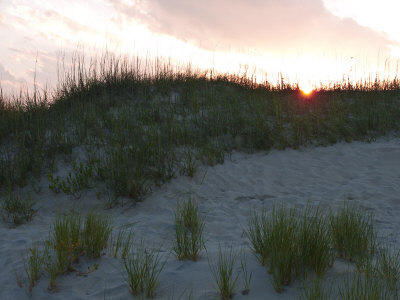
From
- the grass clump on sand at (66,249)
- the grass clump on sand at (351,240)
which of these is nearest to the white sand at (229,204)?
the grass clump on sand at (66,249)

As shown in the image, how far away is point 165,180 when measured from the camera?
531 cm

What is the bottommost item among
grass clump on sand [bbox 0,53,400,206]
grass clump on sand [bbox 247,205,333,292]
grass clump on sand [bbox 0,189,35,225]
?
grass clump on sand [bbox 0,189,35,225]

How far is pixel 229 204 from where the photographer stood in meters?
4.67

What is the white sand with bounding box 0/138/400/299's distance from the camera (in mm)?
2422

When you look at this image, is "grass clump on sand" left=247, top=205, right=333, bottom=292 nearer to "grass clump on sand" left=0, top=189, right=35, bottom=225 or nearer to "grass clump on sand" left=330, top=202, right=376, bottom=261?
"grass clump on sand" left=330, top=202, right=376, bottom=261

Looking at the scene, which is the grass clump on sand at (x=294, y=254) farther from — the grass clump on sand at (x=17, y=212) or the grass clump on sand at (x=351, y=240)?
the grass clump on sand at (x=17, y=212)

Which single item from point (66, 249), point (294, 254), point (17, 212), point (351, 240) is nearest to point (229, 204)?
point (351, 240)

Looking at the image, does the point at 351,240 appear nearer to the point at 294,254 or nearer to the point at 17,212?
the point at 294,254

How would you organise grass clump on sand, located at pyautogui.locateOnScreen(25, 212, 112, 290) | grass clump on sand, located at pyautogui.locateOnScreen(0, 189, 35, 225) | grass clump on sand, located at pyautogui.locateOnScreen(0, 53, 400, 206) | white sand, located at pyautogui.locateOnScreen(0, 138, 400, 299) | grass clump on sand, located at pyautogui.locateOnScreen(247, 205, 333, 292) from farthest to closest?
grass clump on sand, located at pyautogui.locateOnScreen(0, 53, 400, 206)
grass clump on sand, located at pyautogui.locateOnScreen(0, 189, 35, 225)
grass clump on sand, located at pyautogui.locateOnScreen(25, 212, 112, 290)
white sand, located at pyautogui.locateOnScreen(0, 138, 400, 299)
grass clump on sand, located at pyautogui.locateOnScreen(247, 205, 333, 292)

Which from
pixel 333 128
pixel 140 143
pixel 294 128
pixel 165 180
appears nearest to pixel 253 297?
pixel 165 180

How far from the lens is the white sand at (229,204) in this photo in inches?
95.3

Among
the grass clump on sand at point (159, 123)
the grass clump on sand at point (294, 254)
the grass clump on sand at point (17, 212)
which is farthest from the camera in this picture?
the grass clump on sand at point (159, 123)

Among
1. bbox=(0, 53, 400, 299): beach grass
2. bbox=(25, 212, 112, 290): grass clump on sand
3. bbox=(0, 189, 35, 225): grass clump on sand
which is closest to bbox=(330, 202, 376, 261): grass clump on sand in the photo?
bbox=(0, 53, 400, 299): beach grass

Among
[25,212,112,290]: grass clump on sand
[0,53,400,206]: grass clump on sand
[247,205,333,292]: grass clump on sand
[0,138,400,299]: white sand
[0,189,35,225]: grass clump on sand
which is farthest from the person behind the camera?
[0,53,400,206]: grass clump on sand
